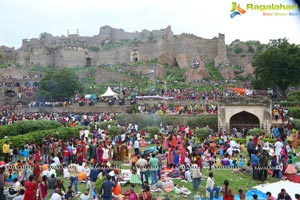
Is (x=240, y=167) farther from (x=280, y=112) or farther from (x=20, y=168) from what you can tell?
(x=280, y=112)

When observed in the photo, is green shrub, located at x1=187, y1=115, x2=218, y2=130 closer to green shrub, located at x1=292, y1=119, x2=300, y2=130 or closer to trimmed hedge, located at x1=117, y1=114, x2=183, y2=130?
trimmed hedge, located at x1=117, y1=114, x2=183, y2=130

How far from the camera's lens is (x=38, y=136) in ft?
79.7

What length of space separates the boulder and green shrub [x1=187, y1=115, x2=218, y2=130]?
39.1 m

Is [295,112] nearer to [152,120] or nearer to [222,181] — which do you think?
[152,120]

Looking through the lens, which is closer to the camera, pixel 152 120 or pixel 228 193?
pixel 228 193

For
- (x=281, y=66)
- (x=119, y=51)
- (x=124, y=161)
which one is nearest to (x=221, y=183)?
(x=124, y=161)

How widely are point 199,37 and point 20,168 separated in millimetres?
63908

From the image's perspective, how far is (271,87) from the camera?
160 feet

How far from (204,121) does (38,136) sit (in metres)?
13.8

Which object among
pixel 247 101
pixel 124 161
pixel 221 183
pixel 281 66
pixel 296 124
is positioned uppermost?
pixel 281 66

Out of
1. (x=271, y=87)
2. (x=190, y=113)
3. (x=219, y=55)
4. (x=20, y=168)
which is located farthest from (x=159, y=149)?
(x=219, y=55)

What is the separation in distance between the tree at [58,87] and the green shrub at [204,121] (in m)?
23.7

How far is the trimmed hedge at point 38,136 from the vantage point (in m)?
22.3

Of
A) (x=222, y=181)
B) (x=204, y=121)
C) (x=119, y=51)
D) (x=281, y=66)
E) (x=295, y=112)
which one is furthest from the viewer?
(x=119, y=51)
